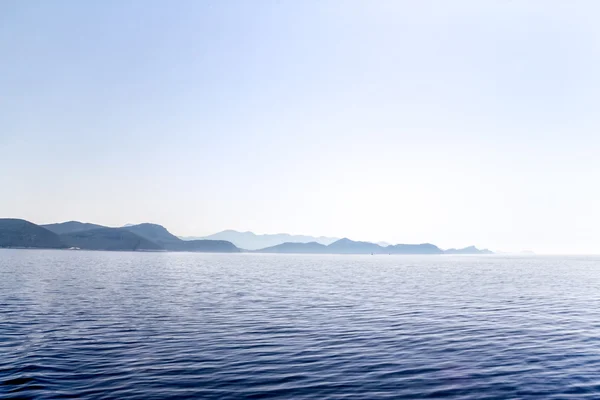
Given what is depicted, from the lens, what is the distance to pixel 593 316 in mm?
47906

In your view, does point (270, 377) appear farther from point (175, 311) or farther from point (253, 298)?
point (253, 298)

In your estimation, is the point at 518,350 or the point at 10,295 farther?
the point at 10,295

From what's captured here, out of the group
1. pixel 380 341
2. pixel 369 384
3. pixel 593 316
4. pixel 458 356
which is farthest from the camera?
pixel 593 316

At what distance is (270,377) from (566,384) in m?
16.8

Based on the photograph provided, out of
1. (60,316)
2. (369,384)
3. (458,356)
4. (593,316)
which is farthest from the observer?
(593,316)

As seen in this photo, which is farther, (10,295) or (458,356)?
(10,295)

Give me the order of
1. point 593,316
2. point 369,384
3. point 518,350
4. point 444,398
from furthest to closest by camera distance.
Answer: point 593,316, point 518,350, point 369,384, point 444,398

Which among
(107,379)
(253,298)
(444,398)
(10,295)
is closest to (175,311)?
(253,298)

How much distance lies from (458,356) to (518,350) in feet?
18.7

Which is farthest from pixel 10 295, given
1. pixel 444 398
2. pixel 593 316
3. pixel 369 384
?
pixel 593 316

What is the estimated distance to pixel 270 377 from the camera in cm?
2309

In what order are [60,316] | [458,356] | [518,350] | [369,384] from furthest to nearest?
[60,316] → [518,350] → [458,356] → [369,384]

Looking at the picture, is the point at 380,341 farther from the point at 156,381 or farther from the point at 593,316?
the point at 593,316

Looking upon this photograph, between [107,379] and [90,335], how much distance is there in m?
13.8
